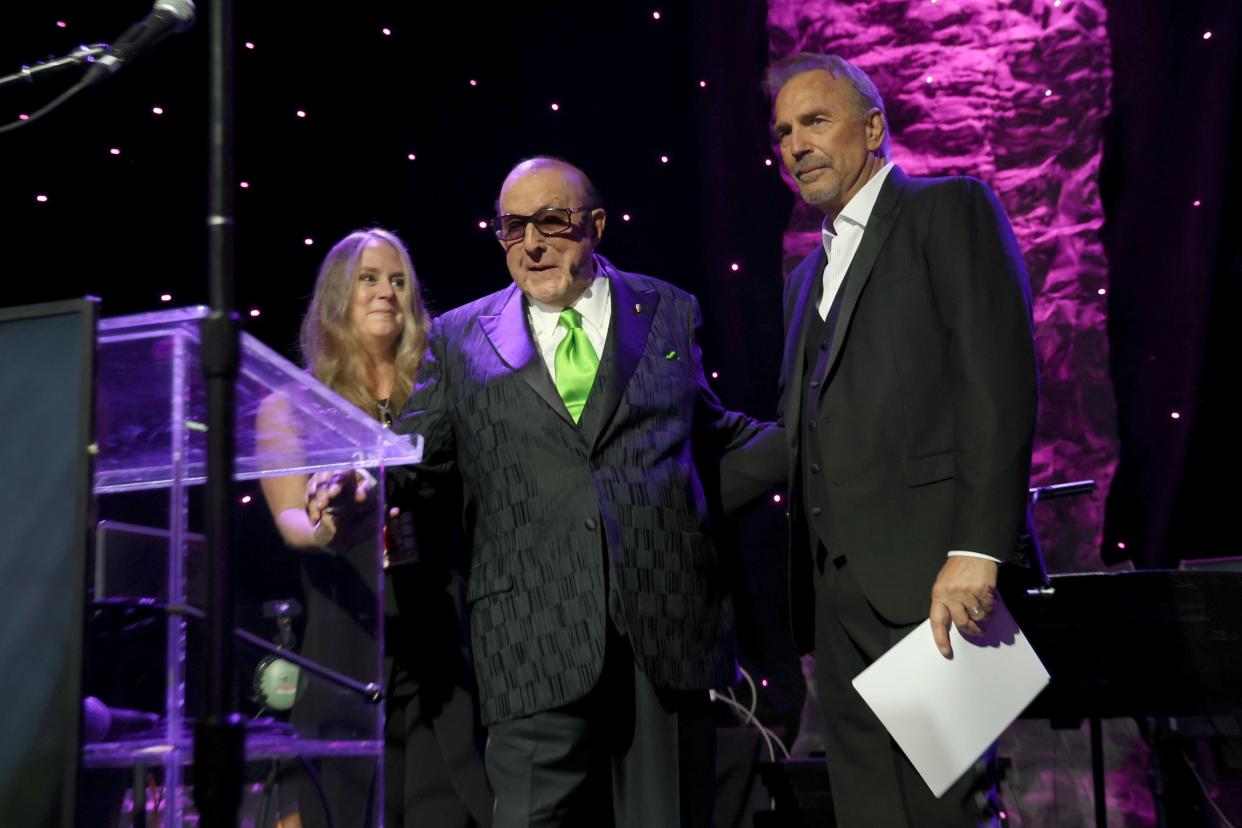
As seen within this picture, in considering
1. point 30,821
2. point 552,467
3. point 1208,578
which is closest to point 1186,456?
point 1208,578

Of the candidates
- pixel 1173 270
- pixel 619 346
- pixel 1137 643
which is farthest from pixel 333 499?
pixel 1173 270

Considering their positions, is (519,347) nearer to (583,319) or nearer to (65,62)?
(583,319)

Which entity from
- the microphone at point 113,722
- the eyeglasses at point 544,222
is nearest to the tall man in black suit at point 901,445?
the eyeglasses at point 544,222

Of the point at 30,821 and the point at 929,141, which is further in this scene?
the point at 929,141

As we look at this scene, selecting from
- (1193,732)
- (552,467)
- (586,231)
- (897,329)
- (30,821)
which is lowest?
(1193,732)

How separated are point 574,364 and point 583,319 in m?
0.12

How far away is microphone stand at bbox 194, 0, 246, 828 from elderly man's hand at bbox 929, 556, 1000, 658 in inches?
44.1

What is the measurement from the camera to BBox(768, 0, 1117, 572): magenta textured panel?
3877 millimetres

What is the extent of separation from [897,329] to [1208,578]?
145 cm

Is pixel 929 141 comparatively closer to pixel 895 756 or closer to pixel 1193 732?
pixel 1193 732

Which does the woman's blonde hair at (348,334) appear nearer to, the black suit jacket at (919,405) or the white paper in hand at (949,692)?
the black suit jacket at (919,405)

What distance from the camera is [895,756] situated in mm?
2096

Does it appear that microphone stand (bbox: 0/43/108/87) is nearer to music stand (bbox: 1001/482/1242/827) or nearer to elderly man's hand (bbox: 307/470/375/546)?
elderly man's hand (bbox: 307/470/375/546)

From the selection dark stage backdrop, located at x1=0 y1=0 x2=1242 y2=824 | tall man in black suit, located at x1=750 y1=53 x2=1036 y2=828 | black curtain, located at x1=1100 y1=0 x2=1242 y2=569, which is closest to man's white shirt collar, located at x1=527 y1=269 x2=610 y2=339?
tall man in black suit, located at x1=750 y1=53 x2=1036 y2=828
